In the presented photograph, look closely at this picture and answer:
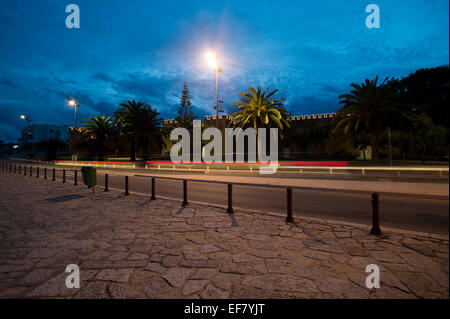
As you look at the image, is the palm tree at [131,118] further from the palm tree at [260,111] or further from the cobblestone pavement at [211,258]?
the cobblestone pavement at [211,258]

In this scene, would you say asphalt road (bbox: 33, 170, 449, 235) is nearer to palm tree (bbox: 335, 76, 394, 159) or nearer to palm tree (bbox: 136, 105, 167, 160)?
palm tree (bbox: 335, 76, 394, 159)

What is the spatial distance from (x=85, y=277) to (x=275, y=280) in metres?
2.53

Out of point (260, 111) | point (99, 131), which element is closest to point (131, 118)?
point (99, 131)

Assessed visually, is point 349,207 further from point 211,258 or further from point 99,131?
point 99,131

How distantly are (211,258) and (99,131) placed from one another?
4494 cm

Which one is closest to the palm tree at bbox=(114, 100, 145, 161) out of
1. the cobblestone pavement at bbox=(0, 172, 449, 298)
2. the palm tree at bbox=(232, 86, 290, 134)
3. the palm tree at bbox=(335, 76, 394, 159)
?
the palm tree at bbox=(232, 86, 290, 134)

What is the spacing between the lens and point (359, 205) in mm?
7508

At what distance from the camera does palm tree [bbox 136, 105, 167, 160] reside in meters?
→ 36.9

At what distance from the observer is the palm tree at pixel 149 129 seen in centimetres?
3688

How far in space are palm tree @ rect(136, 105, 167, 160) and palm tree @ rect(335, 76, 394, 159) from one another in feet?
89.6

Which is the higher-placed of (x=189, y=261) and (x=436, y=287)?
(x=436, y=287)

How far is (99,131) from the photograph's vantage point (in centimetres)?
4206
